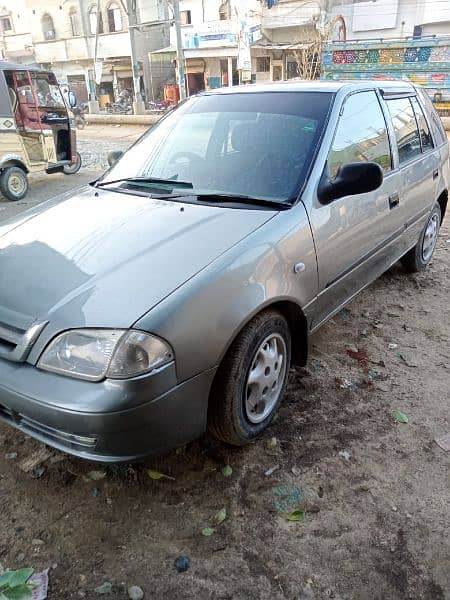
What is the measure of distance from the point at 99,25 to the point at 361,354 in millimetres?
36926

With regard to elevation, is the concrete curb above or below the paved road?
below

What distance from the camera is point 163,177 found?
3.04 m

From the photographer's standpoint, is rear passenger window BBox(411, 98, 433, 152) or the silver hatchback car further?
rear passenger window BBox(411, 98, 433, 152)

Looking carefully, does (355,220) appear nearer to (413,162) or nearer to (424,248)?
(413,162)

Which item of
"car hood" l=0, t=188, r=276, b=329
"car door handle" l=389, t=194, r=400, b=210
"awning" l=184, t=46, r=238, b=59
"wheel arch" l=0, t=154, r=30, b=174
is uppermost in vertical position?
"car hood" l=0, t=188, r=276, b=329

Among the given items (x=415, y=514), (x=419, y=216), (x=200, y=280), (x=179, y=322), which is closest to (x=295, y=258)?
(x=200, y=280)

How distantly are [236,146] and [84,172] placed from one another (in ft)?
30.3

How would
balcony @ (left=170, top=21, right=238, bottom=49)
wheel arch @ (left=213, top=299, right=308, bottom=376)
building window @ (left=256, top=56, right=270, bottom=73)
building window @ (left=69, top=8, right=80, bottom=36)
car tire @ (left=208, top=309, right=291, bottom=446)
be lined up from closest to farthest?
car tire @ (left=208, top=309, right=291, bottom=446) → wheel arch @ (left=213, top=299, right=308, bottom=376) → balcony @ (left=170, top=21, right=238, bottom=49) → building window @ (left=256, top=56, right=270, bottom=73) → building window @ (left=69, top=8, right=80, bottom=36)

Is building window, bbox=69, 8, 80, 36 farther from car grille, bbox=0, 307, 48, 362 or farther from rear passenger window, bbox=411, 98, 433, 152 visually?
car grille, bbox=0, 307, 48, 362

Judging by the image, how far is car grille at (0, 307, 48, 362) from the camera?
76.6 inches

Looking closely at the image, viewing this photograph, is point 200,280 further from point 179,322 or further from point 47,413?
point 47,413

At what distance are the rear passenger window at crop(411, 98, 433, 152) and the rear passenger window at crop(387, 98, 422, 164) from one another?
9 cm

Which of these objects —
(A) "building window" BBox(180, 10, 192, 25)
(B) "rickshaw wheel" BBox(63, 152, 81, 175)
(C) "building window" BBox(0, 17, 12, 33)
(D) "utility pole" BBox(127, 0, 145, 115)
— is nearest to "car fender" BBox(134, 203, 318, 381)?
(B) "rickshaw wheel" BBox(63, 152, 81, 175)

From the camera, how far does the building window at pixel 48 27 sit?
35.4 metres
